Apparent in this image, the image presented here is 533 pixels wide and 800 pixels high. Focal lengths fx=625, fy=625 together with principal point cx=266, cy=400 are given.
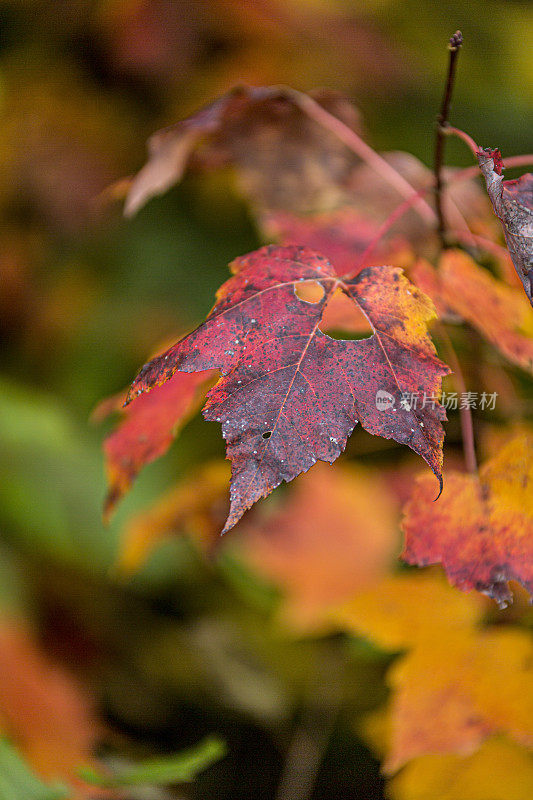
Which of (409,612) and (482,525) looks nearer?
(482,525)

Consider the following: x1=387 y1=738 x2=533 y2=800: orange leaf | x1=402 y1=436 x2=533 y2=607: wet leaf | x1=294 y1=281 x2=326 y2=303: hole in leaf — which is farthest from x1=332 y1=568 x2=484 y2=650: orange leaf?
x1=294 y1=281 x2=326 y2=303: hole in leaf

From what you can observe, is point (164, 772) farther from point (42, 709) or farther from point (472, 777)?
point (42, 709)

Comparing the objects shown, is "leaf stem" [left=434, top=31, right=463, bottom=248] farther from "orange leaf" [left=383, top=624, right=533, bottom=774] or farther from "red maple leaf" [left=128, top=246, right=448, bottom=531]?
"orange leaf" [left=383, top=624, right=533, bottom=774]

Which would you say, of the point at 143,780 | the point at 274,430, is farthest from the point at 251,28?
the point at 143,780

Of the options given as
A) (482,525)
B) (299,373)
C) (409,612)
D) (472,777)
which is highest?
(299,373)

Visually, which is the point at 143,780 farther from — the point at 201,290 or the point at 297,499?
the point at 201,290

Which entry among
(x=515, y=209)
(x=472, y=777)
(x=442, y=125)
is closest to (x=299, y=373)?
(x=515, y=209)
